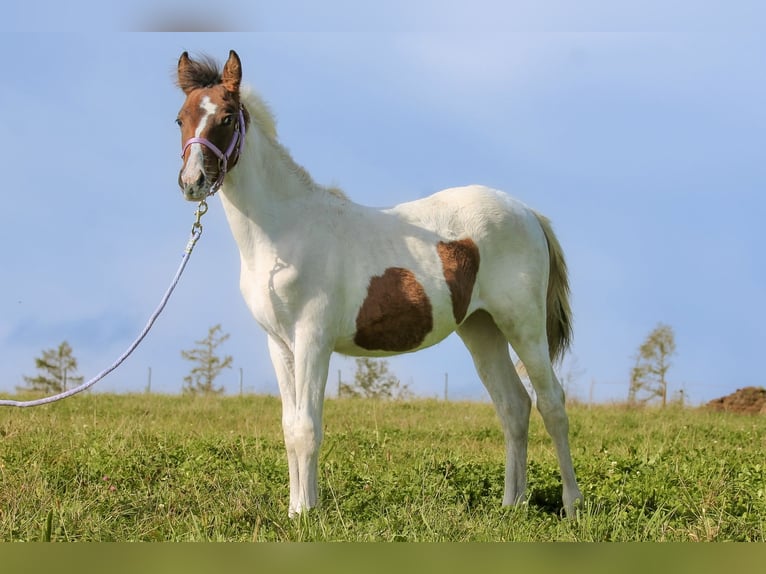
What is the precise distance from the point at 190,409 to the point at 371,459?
19.9 ft

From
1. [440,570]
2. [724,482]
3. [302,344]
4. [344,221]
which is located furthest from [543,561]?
[724,482]

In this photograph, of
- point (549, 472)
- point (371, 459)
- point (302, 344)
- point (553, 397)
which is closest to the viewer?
point (302, 344)

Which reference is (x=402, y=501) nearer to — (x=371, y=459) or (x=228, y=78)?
(x=371, y=459)

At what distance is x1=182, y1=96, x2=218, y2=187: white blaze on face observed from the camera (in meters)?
5.38

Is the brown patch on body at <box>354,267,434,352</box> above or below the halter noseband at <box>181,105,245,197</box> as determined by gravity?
below

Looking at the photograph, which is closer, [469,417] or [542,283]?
[542,283]

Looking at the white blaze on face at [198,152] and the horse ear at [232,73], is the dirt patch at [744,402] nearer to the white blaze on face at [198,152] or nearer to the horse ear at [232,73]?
the horse ear at [232,73]

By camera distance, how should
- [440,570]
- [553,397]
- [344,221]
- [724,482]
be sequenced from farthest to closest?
[724,482] < [553,397] < [344,221] < [440,570]

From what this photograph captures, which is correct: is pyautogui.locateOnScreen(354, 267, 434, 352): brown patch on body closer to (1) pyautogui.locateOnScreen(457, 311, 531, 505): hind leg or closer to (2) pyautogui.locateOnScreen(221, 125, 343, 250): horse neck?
(2) pyautogui.locateOnScreen(221, 125, 343, 250): horse neck

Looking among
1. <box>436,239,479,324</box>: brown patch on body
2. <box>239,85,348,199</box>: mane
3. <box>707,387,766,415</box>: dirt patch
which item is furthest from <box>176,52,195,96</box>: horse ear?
<box>707,387,766,415</box>: dirt patch

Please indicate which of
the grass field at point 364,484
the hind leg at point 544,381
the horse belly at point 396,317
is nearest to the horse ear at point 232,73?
the horse belly at point 396,317

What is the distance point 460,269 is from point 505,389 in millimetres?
1352

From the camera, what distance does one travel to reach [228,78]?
5844 millimetres

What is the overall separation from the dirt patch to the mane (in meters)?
15.8
